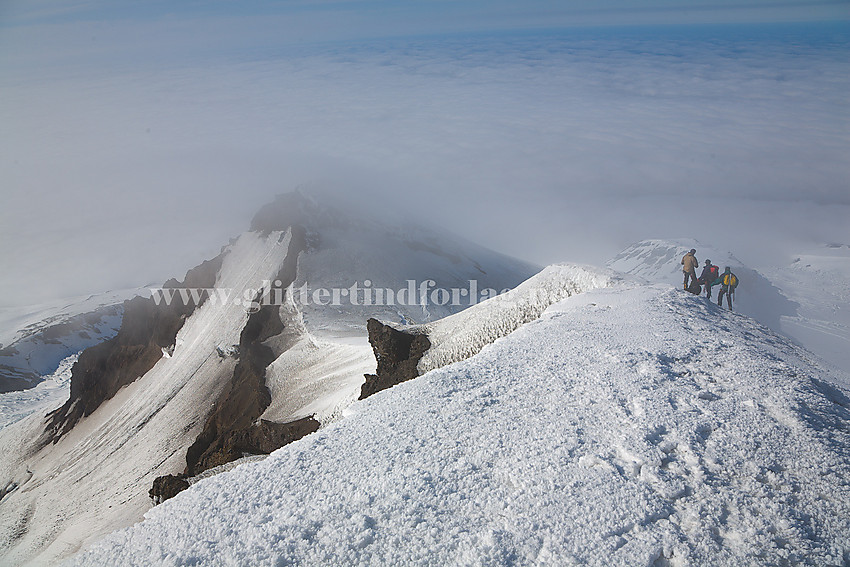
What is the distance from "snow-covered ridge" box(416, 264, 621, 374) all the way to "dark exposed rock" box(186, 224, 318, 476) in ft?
18.1

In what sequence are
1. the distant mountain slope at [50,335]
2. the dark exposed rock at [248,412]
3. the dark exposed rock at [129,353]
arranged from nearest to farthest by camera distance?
the dark exposed rock at [248,412]
the dark exposed rock at [129,353]
the distant mountain slope at [50,335]

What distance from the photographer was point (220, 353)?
31891 millimetres

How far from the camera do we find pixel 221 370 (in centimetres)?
3073

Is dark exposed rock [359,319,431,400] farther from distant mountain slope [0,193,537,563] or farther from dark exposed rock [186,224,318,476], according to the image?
dark exposed rock [186,224,318,476]

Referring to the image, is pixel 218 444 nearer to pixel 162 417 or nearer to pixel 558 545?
pixel 162 417

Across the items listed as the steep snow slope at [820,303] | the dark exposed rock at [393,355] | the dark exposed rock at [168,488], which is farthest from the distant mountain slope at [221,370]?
the steep snow slope at [820,303]

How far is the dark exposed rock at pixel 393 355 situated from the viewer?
1645 centimetres

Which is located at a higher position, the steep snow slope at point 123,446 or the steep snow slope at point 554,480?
the steep snow slope at point 554,480

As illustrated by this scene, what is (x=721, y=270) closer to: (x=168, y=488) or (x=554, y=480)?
(x=168, y=488)

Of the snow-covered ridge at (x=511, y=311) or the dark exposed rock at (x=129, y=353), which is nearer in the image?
the snow-covered ridge at (x=511, y=311)

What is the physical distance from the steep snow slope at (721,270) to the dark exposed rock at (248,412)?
52.1 feet

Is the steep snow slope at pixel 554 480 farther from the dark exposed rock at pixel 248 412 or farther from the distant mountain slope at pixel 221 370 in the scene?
the dark exposed rock at pixel 248 412

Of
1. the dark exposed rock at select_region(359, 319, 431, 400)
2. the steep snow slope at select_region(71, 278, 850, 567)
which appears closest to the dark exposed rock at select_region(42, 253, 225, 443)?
the dark exposed rock at select_region(359, 319, 431, 400)

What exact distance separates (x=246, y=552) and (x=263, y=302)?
30.8m
